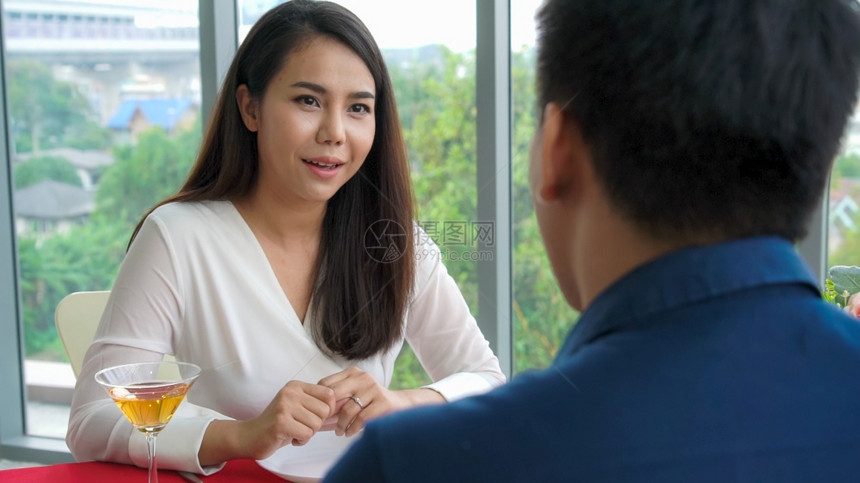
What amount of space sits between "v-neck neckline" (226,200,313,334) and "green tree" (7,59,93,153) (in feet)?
6.04

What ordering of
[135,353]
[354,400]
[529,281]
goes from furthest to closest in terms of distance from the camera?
1. [135,353]
2. [354,400]
3. [529,281]

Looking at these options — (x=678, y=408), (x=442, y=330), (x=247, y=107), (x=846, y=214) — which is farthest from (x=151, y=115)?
(x=678, y=408)

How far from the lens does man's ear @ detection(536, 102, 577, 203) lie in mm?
498

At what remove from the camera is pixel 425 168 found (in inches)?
69.4

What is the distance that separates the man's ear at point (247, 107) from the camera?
163 cm

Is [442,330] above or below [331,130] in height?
below

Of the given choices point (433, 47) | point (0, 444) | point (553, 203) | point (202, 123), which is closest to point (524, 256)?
point (553, 203)

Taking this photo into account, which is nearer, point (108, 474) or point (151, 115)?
point (108, 474)

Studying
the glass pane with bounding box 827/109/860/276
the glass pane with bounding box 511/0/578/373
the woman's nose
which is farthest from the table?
the glass pane with bounding box 827/109/860/276

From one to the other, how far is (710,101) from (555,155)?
0.10m

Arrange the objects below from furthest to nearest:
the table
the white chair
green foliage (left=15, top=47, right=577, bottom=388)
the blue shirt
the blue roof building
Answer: the blue roof building → the white chair → the table → green foliage (left=15, top=47, right=577, bottom=388) → the blue shirt

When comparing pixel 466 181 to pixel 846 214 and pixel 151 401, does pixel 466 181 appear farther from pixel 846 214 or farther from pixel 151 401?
pixel 846 214

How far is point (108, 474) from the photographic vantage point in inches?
46.3

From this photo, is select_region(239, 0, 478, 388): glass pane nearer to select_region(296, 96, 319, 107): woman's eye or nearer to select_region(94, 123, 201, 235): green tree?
select_region(296, 96, 319, 107): woman's eye
